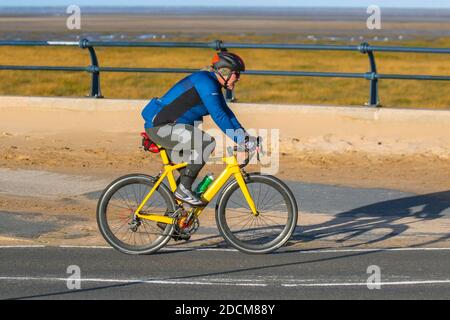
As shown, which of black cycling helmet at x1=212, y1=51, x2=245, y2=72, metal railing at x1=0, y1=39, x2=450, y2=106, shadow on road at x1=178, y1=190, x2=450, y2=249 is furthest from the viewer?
metal railing at x1=0, y1=39, x2=450, y2=106

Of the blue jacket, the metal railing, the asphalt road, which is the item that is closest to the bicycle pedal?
the asphalt road

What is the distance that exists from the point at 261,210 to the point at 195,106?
116 centimetres

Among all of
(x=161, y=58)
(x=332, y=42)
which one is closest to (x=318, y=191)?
(x=161, y=58)

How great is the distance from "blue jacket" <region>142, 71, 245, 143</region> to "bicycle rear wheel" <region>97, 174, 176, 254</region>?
1.74ft

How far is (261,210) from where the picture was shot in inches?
412

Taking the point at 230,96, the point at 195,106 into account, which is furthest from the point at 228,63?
the point at 230,96

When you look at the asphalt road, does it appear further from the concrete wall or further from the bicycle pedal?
the concrete wall

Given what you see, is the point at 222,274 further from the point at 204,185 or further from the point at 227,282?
the point at 204,185

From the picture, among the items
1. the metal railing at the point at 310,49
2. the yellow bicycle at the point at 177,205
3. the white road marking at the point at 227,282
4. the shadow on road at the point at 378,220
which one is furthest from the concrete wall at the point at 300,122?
the white road marking at the point at 227,282

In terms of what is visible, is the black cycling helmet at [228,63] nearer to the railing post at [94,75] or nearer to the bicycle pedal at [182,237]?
the bicycle pedal at [182,237]

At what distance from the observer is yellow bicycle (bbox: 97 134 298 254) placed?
10070mm

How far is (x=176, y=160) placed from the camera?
10133mm

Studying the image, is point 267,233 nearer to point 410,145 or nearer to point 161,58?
point 410,145
